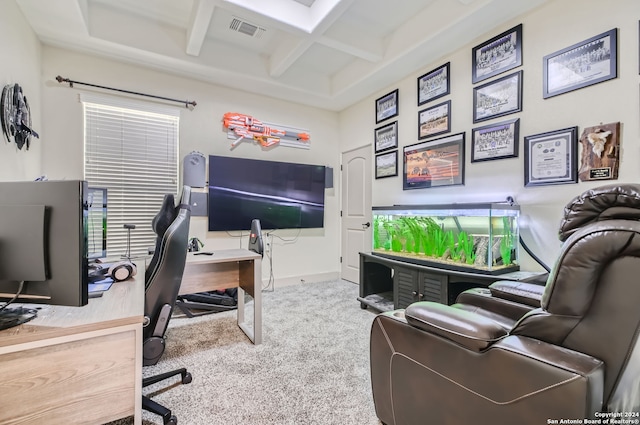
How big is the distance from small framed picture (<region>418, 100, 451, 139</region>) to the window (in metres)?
2.99

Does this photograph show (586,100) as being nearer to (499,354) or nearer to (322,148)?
(499,354)

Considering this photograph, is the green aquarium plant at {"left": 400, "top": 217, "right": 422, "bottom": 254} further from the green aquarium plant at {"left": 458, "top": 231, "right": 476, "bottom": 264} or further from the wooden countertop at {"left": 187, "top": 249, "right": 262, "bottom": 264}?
the wooden countertop at {"left": 187, "top": 249, "right": 262, "bottom": 264}

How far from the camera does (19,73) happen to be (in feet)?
7.70

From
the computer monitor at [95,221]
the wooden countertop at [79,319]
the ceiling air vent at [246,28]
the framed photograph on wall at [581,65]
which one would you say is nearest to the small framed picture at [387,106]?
the framed photograph on wall at [581,65]

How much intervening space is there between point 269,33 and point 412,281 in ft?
10.3

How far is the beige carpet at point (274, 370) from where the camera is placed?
5.15ft

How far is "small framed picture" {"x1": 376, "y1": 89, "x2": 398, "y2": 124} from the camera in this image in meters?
3.73

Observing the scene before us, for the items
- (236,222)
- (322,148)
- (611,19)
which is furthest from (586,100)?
(236,222)

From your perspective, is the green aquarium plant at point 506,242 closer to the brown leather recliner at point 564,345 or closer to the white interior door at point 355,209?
the brown leather recliner at point 564,345

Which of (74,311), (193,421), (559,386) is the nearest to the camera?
(559,386)

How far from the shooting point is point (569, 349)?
93 cm

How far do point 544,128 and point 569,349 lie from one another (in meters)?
2.14

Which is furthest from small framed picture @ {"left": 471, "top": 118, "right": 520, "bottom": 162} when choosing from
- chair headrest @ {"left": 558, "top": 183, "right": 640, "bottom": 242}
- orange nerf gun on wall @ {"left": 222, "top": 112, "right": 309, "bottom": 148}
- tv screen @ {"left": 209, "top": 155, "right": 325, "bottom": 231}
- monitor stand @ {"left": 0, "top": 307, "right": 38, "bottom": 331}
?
monitor stand @ {"left": 0, "top": 307, "right": 38, "bottom": 331}

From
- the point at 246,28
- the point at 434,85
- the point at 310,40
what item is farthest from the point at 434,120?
the point at 246,28
